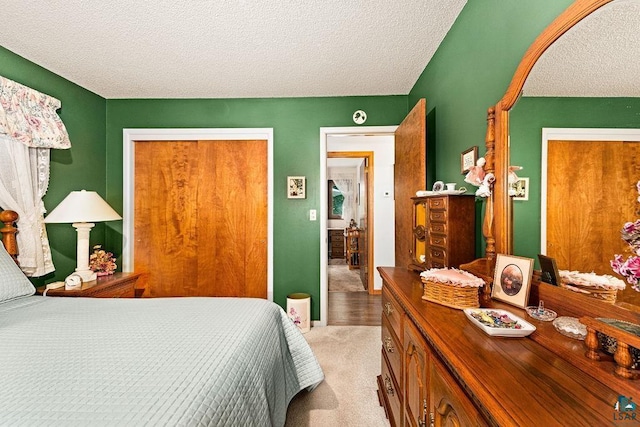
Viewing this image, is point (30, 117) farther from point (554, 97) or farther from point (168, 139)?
point (554, 97)

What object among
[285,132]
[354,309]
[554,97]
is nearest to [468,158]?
[554,97]

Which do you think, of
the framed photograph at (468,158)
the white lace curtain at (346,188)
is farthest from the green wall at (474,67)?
the white lace curtain at (346,188)

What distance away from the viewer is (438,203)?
5.31 ft

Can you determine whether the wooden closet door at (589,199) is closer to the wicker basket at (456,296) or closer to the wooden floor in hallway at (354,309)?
the wicker basket at (456,296)

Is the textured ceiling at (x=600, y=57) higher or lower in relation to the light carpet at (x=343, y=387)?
higher

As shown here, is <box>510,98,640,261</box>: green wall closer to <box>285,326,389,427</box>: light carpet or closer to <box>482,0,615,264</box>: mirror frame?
A: <box>482,0,615,264</box>: mirror frame

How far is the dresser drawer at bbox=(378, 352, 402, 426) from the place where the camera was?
1.45 m

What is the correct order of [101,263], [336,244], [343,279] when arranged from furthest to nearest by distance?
1. [336,244]
2. [343,279]
3. [101,263]

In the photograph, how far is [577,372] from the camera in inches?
26.5

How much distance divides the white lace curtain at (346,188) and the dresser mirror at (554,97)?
6028mm

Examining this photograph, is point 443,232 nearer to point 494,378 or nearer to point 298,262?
point 494,378

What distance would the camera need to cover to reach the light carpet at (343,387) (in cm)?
173

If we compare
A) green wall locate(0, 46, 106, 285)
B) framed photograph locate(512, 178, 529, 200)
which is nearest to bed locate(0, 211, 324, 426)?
green wall locate(0, 46, 106, 285)

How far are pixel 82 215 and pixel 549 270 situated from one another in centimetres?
306
